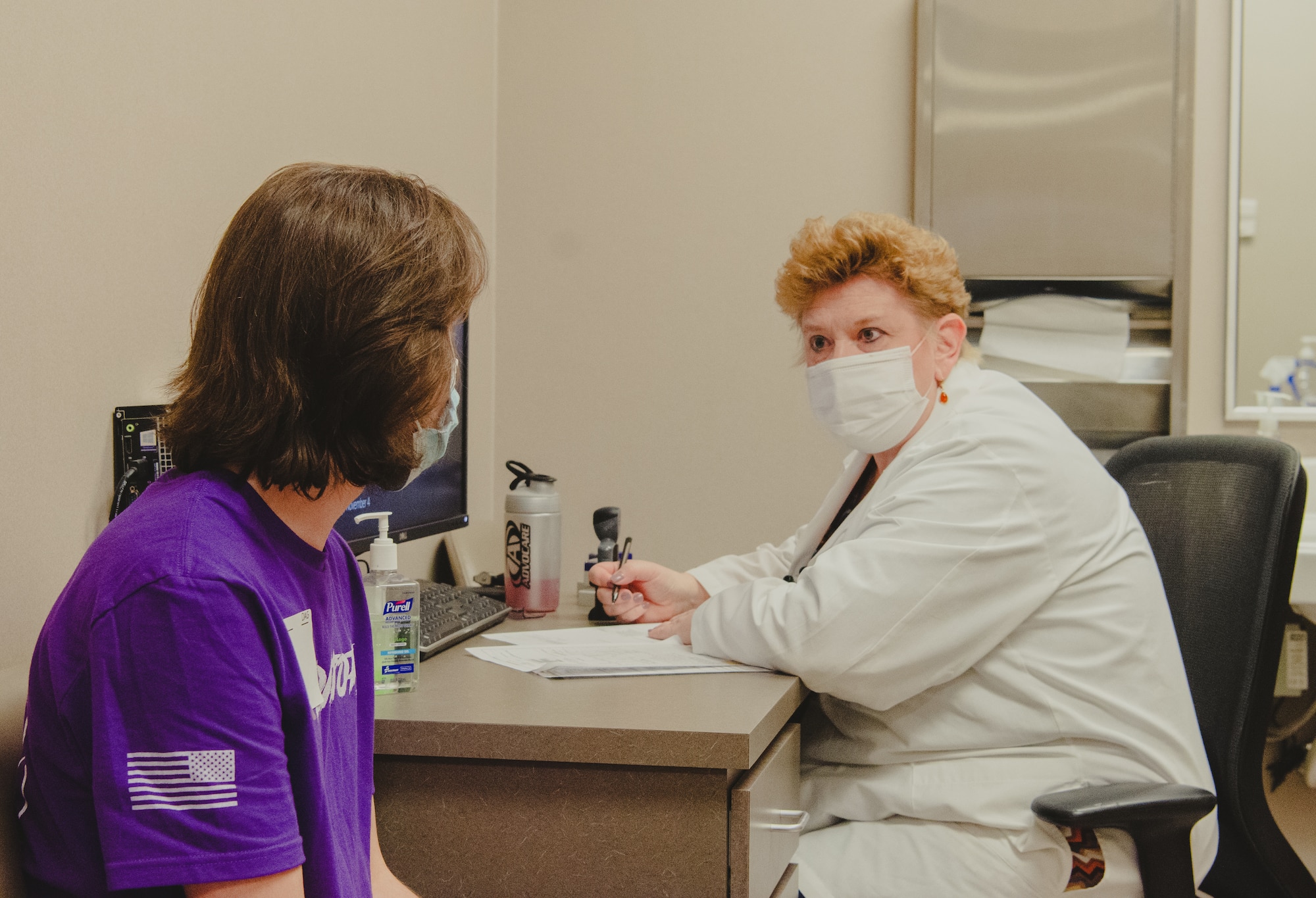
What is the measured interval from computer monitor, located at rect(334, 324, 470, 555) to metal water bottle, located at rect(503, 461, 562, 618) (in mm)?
104

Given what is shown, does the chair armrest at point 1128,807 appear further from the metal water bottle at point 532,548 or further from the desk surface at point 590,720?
the metal water bottle at point 532,548

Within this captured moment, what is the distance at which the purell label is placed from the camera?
1126 millimetres

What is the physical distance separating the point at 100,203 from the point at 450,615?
67cm

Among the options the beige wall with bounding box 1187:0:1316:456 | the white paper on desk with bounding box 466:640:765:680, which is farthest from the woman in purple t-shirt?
the beige wall with bounding box 1187:0:1316:456

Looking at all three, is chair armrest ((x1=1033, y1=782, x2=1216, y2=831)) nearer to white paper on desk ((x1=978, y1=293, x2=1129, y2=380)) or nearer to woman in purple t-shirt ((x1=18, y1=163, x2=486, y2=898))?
woman in purple t-shirt ((x1=18, y1=163, x2=486, y2=898))

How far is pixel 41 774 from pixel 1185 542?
133 centimetres

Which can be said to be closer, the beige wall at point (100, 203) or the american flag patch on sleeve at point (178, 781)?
the american flag patch on sleeve at point (178, 781)

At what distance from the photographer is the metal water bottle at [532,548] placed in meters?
1.66

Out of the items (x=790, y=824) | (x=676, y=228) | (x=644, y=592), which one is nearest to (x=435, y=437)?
(x=790, y=824)

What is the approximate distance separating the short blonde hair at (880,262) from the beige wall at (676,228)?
2.78 ft

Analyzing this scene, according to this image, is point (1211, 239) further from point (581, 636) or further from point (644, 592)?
point (581, 636)

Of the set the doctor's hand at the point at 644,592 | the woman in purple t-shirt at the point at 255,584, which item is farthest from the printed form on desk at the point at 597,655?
the woman in purple t-shirt at the point at 255,584

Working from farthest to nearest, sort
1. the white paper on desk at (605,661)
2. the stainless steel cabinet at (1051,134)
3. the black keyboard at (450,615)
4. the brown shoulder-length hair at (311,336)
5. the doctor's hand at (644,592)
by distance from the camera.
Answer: the stainless steel cabinet at (1051,134)
the doctor's hand at (644,592)
the black keyboard at (450,615)
the white paper on desk at (605,661)
the brown shoulder-length hair at (311,336)

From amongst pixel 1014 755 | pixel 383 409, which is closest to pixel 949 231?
pixel 1014 755
